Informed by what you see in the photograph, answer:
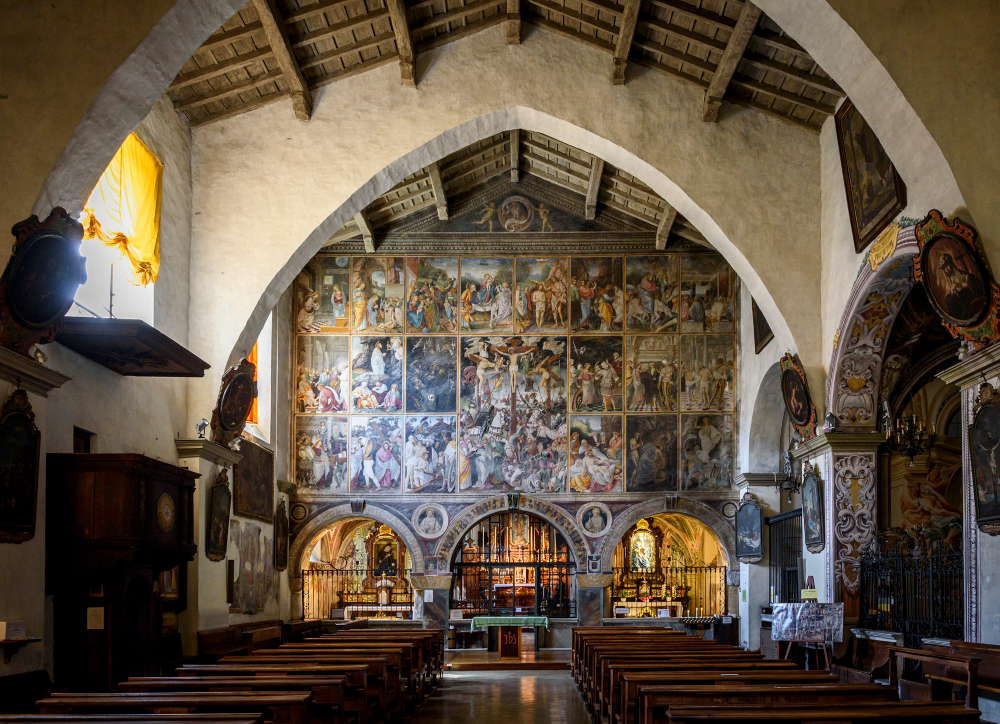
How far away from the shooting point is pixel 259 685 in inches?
284

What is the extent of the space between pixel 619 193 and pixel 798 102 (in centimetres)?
602

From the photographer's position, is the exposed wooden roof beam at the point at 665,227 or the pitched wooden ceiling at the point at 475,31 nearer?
the pitched wooden ceiling at the point at 475,31

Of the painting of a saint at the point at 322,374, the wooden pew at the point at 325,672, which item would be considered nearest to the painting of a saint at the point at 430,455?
the painting of a saint at the point at 322,374

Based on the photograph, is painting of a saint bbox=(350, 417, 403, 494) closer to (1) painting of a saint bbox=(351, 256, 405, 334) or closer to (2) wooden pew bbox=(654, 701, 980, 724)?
(1) painting of a saint bbox=(351, 256, 405, 334)

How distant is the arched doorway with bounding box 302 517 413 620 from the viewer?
24047 mm

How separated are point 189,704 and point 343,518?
14.2 metres

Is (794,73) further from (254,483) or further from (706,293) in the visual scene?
(254,483)

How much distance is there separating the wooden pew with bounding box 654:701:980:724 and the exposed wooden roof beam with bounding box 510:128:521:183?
14305 millimetres

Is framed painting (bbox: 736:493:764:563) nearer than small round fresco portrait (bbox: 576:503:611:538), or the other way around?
framed painting (bbox: 736:493:764:563)

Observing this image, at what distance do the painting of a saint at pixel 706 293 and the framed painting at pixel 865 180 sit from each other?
7.32m

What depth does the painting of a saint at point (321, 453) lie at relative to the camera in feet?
66.8

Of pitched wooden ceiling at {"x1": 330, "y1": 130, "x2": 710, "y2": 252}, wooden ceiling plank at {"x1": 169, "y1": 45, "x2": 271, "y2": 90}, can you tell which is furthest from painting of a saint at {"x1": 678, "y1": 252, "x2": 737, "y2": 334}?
wooden ceiling plank at {"x1": 169, "y1": 45, "x2": 271, "y2": 90}

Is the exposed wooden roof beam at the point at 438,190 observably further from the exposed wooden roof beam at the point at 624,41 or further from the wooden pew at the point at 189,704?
the wooden pew at the point at 189,704

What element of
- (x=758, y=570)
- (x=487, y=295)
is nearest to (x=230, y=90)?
(x=487, y=295)
